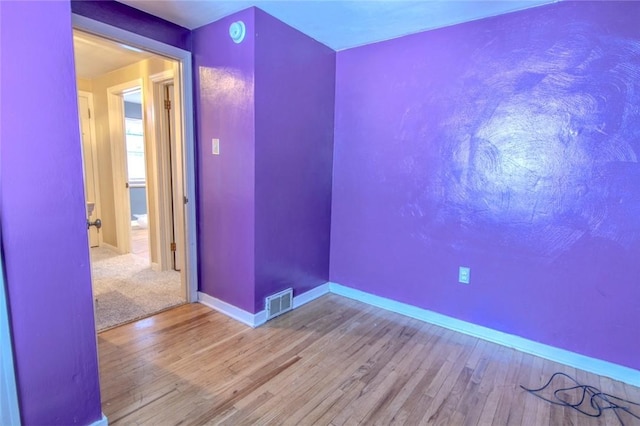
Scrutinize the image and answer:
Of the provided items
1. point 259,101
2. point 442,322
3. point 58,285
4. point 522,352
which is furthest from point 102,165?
point 522,352

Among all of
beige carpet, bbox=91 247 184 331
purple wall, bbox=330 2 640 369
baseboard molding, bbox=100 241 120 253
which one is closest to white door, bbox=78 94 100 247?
baseboard molding, bbox=100 241 120 253

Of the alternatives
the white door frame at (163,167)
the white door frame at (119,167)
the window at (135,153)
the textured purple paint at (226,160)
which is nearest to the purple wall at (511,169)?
the textured purple paint at (226,160)

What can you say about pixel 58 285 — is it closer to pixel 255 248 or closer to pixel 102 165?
pixel 255 248

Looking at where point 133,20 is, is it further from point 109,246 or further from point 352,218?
point 109,246

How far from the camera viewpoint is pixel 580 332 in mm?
2164

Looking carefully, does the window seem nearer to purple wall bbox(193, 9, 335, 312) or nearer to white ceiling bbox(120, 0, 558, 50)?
purple wall bbox(193, 9, 335, 312)

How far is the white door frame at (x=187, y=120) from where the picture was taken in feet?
7.74

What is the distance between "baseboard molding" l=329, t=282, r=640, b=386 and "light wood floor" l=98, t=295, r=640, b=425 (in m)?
0.06

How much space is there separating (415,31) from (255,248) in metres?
2.07

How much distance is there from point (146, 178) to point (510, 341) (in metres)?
3.79

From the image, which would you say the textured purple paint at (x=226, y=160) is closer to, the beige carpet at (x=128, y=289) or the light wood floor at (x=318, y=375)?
the light wood floor at (x=318, y=375)

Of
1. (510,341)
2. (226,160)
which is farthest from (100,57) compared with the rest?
(510,341)

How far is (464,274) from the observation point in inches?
101

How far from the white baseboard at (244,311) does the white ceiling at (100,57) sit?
7.16 feet
